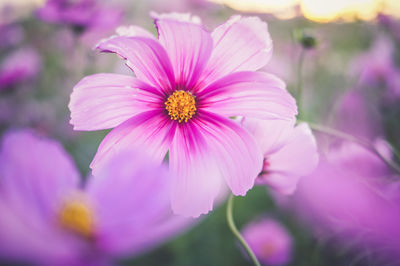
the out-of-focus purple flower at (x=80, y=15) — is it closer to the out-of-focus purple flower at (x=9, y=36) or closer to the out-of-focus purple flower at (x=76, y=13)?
the out-of-focus purple flower at (x=76, y=13)

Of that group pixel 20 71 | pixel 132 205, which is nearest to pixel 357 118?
pixel 132 205

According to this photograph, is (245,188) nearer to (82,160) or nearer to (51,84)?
(82,160)

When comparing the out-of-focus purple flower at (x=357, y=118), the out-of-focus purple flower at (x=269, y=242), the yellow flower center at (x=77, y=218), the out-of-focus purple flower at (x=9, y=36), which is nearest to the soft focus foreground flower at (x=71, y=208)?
the yellow flower center at (x=77, y=218)

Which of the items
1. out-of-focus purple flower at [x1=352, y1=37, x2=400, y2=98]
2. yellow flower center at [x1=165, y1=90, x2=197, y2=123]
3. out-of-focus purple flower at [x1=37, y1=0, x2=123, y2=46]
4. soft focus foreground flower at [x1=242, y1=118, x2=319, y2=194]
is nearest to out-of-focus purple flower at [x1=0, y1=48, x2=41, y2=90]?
out-of-focus purple flower at [x1=37, y1=0, x2=123, y2=46]

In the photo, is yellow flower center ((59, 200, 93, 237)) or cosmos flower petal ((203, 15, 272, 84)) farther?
cosmos flower petal ((203, 15, 272, 84))

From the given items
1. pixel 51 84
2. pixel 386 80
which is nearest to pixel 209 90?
pixel 386 80

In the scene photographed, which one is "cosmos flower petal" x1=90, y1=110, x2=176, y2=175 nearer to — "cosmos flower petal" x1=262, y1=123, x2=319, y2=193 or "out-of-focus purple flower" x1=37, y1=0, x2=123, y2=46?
"cosmos flower petal" x1=262, y1=123, x2=319, y2=193
